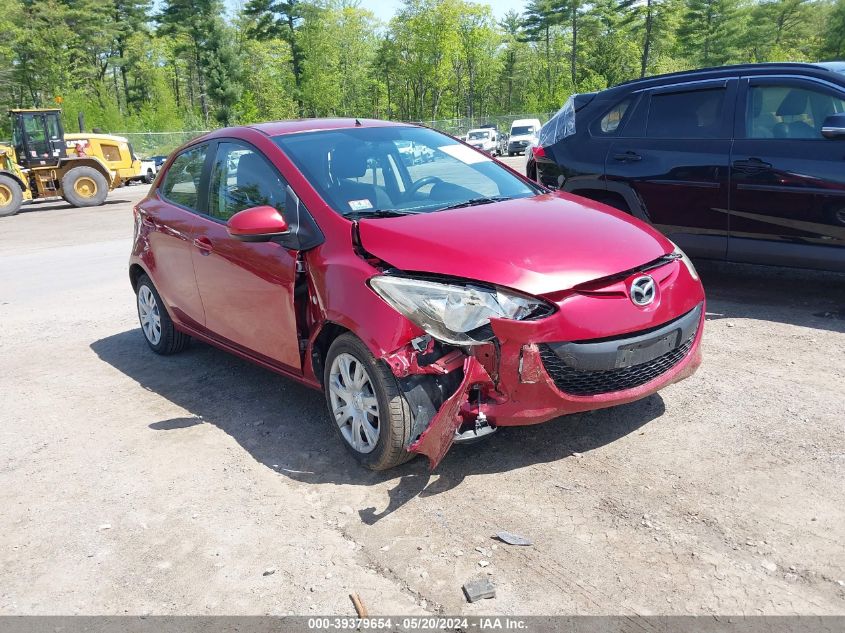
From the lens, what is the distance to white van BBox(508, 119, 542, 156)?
41.6 metres

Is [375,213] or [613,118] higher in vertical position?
[613,118]

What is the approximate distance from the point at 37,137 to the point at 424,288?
21.2 meters

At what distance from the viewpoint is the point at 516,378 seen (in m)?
3.28

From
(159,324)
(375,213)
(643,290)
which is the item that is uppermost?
(375,213)

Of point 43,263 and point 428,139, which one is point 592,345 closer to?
point 428,139

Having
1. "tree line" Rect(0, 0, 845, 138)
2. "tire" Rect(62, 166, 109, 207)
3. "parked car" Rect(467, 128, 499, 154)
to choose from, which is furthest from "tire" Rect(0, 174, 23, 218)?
"tree line" Rect(0, 0, 845, 138)

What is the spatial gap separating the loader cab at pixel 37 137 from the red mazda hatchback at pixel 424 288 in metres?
19.1

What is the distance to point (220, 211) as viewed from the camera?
4.71 metres

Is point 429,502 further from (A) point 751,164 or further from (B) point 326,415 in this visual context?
(A) point 751,164

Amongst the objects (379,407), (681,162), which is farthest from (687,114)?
(379,407)

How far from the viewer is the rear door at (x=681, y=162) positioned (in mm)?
5988

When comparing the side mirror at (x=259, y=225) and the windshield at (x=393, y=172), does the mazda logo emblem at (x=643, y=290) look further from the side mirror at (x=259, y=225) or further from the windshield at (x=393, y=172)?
the side mirror at (x=259, y=225)

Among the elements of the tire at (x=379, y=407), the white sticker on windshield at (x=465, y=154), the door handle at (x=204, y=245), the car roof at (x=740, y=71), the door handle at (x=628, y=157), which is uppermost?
the car roof at (x=740, y=71)

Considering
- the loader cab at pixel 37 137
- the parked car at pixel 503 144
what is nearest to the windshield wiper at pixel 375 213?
the loader cab at pixel 37 137
